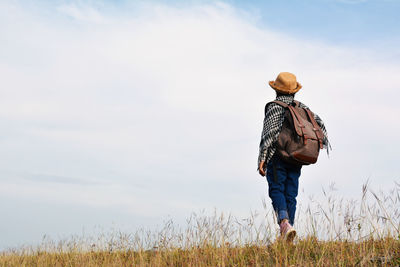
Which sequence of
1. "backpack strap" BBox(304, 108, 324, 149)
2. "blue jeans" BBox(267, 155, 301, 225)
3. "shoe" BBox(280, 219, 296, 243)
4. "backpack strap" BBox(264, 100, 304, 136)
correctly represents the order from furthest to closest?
"backpack strap" BBox(304, 108, 324, 149), "blue jeans" BBox(267, 155, 301, 225), "backpack strap" BBox(264, 100, 304, 136), "shoe" BBox(280, 219, 296, 243)

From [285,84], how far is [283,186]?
58.2 inches

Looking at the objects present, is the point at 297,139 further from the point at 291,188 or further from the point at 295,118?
the point at 291,188

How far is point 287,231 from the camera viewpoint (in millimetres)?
5652

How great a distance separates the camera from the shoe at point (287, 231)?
561 cm

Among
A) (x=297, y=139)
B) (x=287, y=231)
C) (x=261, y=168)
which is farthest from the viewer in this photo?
(x=261, y=168)

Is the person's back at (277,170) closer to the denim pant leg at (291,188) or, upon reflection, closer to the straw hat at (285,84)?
the denim pant leg at (291,188)

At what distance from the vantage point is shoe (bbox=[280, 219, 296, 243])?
5613 millimetres

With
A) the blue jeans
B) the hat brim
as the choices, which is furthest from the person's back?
the hat brim

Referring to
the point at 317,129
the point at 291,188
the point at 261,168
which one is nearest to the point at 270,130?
the point at 261,168

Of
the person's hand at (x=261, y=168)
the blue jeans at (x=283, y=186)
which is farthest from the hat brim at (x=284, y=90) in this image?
the person's hand at (x=261, y=168)

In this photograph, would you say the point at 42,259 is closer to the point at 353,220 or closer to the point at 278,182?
the point at 278,182

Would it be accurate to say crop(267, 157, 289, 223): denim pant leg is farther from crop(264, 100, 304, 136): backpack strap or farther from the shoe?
crop(264, 100, 304, 136): backpack strap

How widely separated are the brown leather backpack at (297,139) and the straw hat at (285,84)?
0.33 meters

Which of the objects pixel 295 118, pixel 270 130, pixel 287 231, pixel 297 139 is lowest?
pixel 287 231
